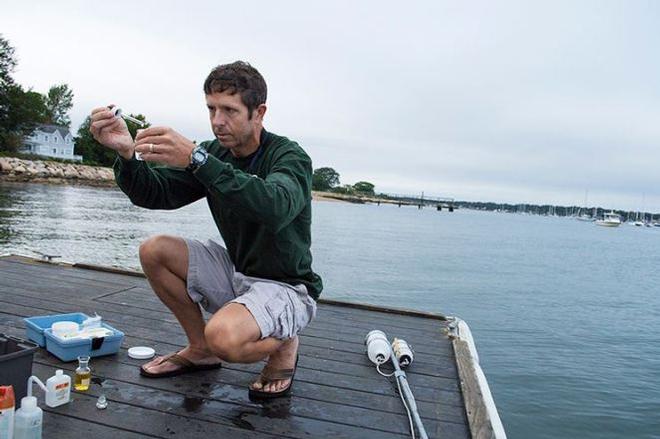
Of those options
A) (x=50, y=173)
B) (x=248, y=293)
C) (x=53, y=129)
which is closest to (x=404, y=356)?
(x=248, y=293)

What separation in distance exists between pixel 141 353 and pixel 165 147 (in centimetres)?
171

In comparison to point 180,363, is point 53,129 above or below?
above

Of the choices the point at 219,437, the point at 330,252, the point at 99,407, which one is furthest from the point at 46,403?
the point at 330,252

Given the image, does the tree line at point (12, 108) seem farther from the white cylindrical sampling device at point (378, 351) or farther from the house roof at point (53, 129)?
the white cylindrical sampling device at point (378, 351)

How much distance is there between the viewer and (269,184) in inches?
85.4

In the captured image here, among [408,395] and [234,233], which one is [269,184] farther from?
[408,395]

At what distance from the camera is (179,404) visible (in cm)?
256

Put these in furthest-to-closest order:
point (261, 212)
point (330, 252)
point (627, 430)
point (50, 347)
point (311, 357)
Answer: point (330, 252), point (627, 430), point (311, 357), point (50, 347), point (261, 212)

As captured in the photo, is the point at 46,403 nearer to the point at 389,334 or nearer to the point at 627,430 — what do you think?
the point at 389,334

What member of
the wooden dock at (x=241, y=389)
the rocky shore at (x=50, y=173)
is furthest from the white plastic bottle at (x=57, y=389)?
the rocky shore at (x=50, y=173)

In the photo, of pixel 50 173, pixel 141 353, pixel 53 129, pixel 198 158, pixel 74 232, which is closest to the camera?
pixel 198 158

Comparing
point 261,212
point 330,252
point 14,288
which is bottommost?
point 330,252

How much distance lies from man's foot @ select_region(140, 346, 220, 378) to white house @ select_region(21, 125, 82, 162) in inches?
3043

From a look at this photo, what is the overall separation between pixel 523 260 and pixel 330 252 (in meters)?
13.0
